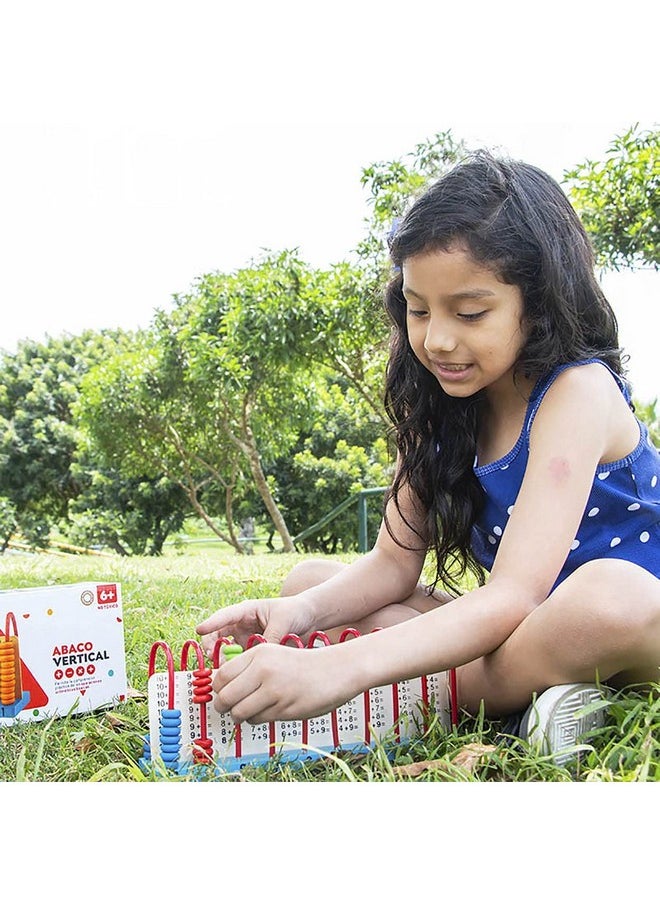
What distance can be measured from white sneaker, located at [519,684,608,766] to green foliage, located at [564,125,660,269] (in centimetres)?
298

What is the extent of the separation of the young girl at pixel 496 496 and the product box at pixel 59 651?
0.17 m

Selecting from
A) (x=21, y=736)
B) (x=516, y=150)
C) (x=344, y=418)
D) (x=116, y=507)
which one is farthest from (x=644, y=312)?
(x=116, y=507)

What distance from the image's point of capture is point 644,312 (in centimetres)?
441

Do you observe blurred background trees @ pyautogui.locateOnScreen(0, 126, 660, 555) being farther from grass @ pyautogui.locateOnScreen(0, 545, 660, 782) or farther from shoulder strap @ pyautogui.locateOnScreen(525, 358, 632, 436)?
grass @ pyautogui.locateOnScreen(0, 545, 660, 782)

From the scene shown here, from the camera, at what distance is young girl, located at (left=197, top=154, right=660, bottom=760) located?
36.1 inches

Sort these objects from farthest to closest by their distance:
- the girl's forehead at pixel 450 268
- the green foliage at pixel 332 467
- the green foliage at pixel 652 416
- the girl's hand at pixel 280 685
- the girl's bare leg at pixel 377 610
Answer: the green foliage at pixel 332 467
the green foliage at pixel 652 416
the girl's bare leg at pixel 377 610
the girl's forehead at pixel 450 268
the girl's hand at pixel 280 685

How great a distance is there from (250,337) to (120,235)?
3431 millimetres

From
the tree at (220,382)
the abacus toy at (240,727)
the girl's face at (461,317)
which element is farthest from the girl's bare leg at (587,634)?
the tree at (220,382)

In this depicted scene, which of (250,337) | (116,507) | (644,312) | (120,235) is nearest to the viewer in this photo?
(644,312)

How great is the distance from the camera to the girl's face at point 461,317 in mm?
1017

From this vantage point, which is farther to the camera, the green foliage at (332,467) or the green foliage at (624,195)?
the green foliage at (332,467)

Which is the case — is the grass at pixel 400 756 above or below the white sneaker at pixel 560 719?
below

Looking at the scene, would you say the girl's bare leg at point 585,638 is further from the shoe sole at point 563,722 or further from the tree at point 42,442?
the tree at point 42,442

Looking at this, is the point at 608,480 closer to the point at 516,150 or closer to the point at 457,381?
the point at 457,381
